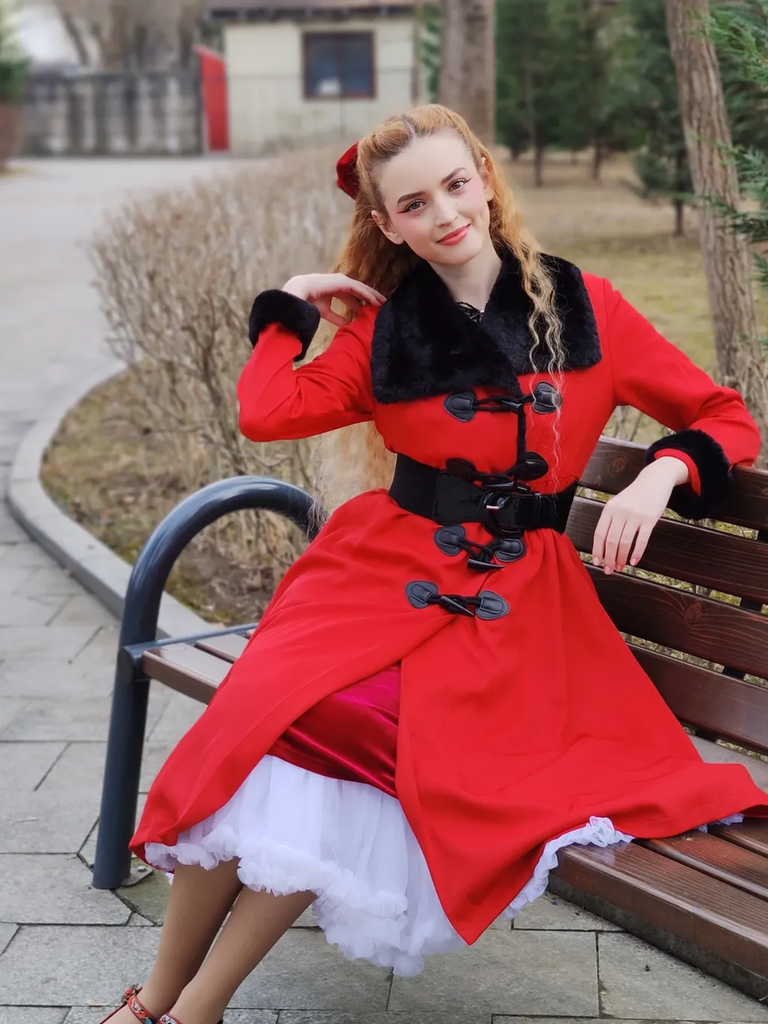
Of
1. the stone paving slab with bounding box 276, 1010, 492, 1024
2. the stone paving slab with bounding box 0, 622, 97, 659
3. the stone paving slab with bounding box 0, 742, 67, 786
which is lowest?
the stone paving slab with bounding box 0, 622, 97, 659

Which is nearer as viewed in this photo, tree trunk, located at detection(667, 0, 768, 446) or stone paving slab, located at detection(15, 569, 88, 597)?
stone paving slab, located at detection(15, 569, 88, 597)

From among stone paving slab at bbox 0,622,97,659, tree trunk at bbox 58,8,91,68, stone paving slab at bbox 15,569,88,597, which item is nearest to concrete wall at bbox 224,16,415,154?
stone paving slab at bbox 15,569,88,597

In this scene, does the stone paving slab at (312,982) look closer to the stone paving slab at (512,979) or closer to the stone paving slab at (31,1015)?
the stone paving slab at (512,979)

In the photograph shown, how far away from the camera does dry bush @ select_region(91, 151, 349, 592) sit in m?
4.91

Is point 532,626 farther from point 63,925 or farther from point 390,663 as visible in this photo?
point 63,925

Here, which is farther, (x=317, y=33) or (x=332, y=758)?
(x=317, y=33)

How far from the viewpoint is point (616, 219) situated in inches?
621

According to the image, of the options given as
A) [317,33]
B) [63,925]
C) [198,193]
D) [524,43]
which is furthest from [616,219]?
[317,33]

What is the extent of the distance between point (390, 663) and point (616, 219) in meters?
14.3

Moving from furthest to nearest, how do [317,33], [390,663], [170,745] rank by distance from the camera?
[317,33] → [170,745] → [390,663]

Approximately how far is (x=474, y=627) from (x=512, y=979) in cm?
79

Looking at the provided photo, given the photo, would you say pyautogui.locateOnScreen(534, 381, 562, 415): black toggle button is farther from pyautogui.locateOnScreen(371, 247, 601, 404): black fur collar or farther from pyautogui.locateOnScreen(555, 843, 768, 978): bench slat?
pyautogui.locateOnScreen(555, 843, 768, 978): bench slat

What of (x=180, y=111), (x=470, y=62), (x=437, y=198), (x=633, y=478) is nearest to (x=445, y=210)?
(x=437, y=198)

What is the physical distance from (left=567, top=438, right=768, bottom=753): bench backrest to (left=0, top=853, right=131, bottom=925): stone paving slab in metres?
1.25
